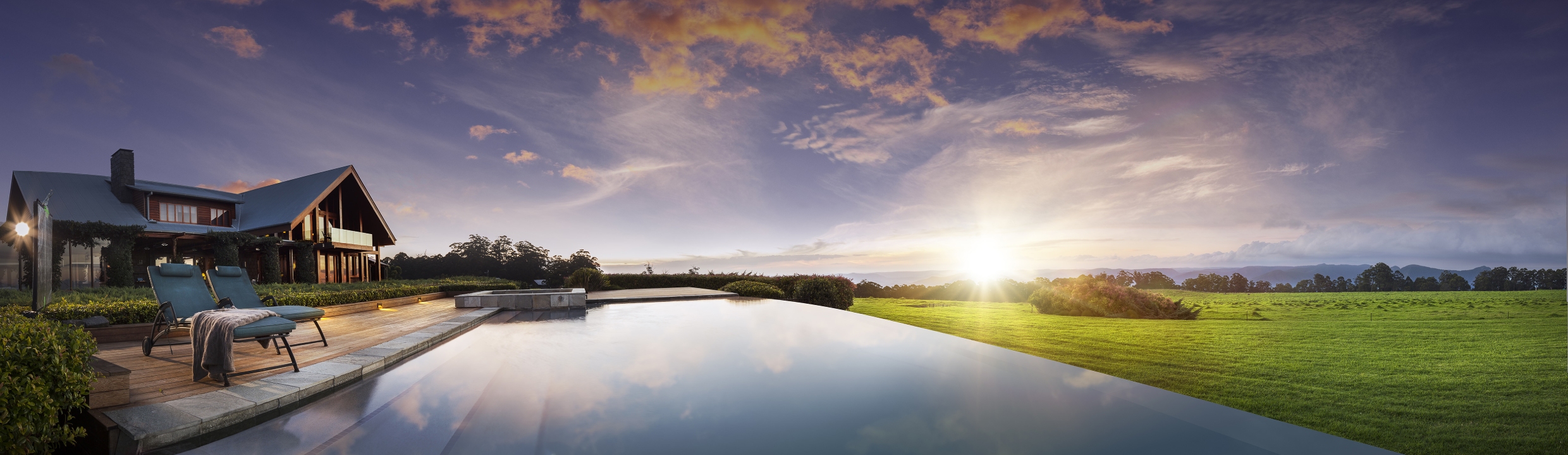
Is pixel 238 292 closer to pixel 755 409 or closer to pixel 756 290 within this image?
pixel 755 409

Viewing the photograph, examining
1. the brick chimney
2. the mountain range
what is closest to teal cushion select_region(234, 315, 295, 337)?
the mountain range

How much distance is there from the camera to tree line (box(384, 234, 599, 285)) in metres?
26.9

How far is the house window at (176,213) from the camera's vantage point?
1798 cm

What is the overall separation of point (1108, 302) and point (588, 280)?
16.5 m

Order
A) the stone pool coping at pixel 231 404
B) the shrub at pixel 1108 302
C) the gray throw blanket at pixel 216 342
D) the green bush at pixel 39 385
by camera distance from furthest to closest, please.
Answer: the shrub at pixel 1108 302
the gray throw blanket at pixel 216 342
the stone pool coping at pixel 231 404
the green bush at pixel 39 385

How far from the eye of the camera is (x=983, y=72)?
11.9 meters

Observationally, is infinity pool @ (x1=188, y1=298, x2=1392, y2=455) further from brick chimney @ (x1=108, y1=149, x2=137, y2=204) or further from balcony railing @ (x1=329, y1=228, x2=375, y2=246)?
brick chimney @ (x1=108, y1=149, x2=137, y2=204)

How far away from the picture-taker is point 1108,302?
13680 millimetres

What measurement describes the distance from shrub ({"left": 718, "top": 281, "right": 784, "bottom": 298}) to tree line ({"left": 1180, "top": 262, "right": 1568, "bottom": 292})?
14.6 metres

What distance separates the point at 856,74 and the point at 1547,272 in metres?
19.8

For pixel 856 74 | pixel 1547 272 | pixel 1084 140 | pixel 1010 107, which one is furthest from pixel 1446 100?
pixel 856 74

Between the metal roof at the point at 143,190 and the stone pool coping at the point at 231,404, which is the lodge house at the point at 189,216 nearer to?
the metal roof at the point at 143,190

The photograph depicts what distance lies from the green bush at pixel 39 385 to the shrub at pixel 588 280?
1656 cm

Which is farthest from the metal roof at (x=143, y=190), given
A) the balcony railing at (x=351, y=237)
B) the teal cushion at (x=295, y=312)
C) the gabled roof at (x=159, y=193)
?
the teal cushion at (x=295, y=312)
